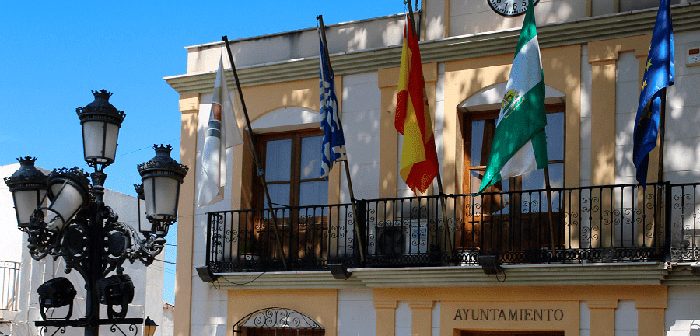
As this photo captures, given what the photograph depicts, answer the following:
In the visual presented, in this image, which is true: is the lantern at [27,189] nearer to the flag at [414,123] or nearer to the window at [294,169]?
the flag at [414,123]

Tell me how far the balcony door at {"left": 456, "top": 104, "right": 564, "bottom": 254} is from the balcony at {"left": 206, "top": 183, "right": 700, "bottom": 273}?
13 millimetres

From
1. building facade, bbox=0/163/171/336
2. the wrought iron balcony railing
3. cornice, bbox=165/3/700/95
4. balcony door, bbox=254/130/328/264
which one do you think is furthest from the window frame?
the wrought iron balcony railing

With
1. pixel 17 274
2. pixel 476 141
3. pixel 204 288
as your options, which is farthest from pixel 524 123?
pixel 17 274

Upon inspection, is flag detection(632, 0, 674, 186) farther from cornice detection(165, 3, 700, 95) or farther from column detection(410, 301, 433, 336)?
column detection(410, 301, 433, 336)

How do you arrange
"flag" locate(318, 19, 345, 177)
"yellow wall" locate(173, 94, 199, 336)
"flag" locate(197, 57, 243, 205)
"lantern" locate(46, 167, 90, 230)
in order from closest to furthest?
"lantern" locate(46, 167, 90, 230) → "flag" locate(318, 19, 345, 177) → "flag" locate(197, 57, 243, 205) → "yellow wall" locate(173, 94, 199, 336)

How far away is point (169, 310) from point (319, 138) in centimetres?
1272

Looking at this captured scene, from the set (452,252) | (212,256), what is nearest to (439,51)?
(452,252)

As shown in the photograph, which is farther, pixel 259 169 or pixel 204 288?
pixel 204 288

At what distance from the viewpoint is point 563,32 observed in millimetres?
13055

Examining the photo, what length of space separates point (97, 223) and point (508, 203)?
5.36 meters

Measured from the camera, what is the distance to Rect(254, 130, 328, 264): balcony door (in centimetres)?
1438

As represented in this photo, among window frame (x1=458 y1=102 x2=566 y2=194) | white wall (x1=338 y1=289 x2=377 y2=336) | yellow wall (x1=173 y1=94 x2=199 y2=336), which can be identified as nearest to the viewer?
window frame (x1=458 y1=102 x2=566 y2=194)

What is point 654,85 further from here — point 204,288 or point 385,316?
point 204,288

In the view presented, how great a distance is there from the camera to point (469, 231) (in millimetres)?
13453
